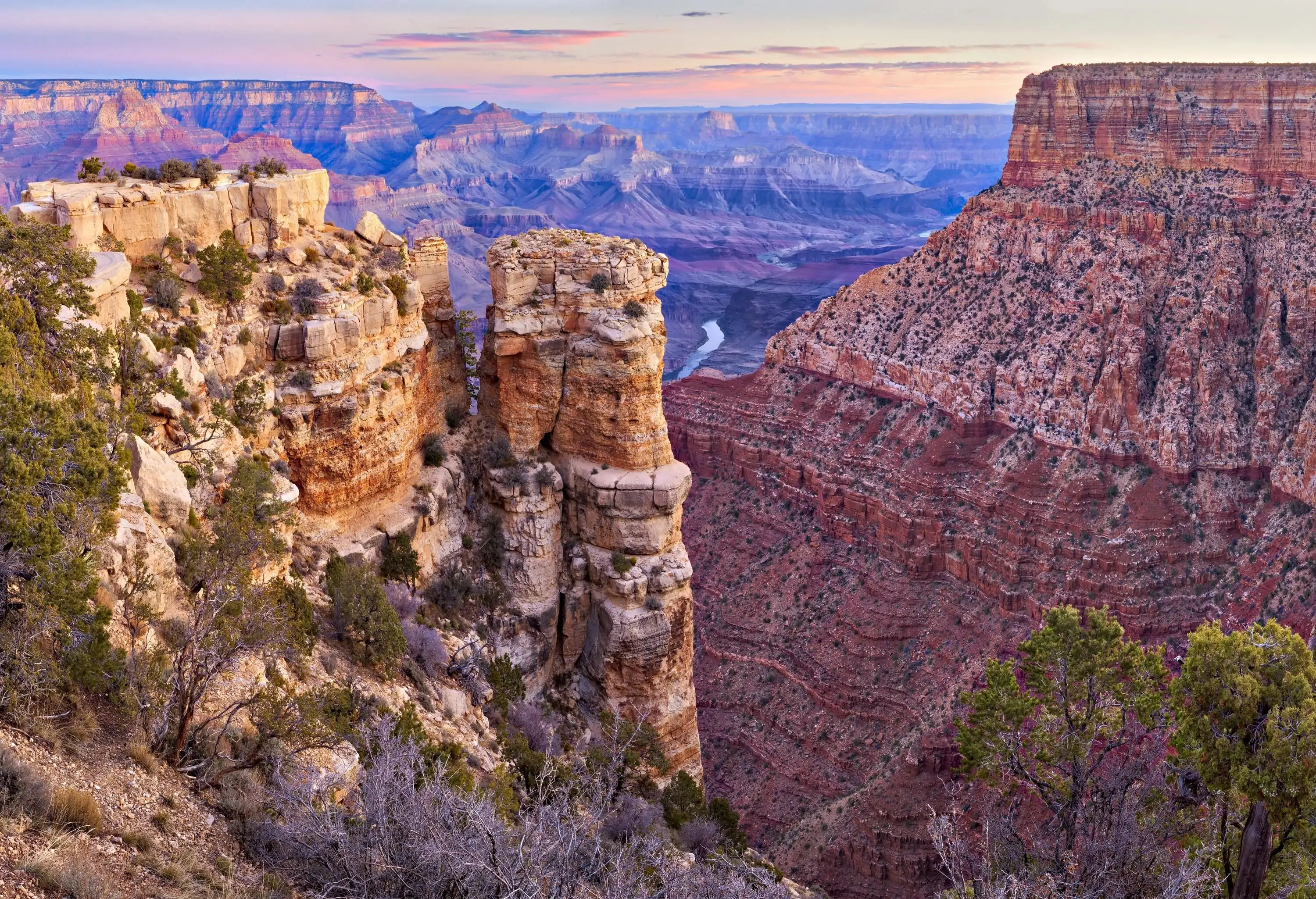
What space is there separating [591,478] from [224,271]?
9852mm

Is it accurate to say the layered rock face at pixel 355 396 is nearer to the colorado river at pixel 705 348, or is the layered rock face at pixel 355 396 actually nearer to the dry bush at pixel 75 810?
the dry bush at pixel 75 810

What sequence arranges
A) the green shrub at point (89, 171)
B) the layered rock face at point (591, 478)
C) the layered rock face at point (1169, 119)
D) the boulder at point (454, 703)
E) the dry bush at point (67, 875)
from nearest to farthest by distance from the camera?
the dry bush at point (67, 875) < the boulder at point (454, 703) < the green shrub at point (89, 171) < the layered rock face at point (591, 478) < the layered rock face at point (1169, 119)

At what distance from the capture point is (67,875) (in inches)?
362

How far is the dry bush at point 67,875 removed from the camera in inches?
360

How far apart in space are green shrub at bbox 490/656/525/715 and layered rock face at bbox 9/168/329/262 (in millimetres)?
10868

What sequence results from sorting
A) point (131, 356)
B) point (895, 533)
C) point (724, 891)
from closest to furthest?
point (724, 891), point (131, 356), point (895, 533)

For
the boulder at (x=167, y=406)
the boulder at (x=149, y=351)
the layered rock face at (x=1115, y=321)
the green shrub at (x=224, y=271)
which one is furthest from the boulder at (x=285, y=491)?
the layered rock face at (x=1115, y=321)

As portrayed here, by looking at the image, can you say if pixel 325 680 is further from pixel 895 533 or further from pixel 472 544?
pixel 895 533

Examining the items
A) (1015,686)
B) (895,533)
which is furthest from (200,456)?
(895,533)

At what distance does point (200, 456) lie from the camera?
60.0ft

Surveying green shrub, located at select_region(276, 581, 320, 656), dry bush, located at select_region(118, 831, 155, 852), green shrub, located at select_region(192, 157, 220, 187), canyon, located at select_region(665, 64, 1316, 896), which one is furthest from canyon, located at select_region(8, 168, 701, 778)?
canyon, located at select_region(665, 64, 1316, 896)

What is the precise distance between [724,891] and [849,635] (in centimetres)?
3893

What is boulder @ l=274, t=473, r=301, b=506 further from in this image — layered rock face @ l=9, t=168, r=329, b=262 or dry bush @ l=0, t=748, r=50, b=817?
dry bush @ l=0, t=748, r=50, b=817

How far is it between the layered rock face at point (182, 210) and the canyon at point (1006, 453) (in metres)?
29.8
